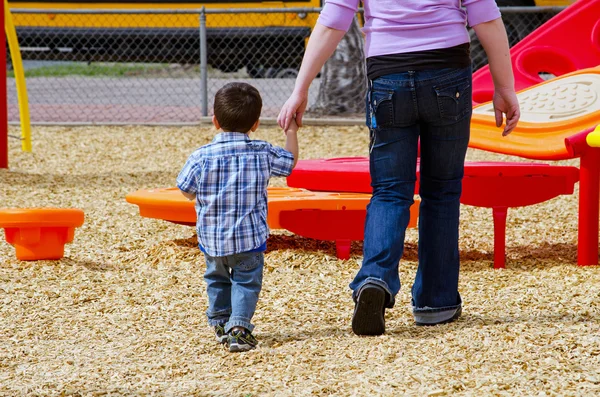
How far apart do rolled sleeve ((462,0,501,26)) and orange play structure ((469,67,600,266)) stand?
1.13m

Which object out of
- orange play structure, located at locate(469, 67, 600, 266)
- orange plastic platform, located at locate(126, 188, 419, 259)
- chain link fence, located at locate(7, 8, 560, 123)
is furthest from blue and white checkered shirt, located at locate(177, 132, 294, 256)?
chain link fence, located at locate(7, 8, 560, 123)

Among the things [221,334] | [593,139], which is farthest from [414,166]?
[593,139]

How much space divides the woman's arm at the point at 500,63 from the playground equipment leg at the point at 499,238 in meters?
1.22

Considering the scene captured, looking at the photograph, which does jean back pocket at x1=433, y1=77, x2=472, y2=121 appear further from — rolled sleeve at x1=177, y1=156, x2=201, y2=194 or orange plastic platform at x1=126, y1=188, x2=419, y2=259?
orange plastic platform at x1=126, y1=188, x2=419, y2=259

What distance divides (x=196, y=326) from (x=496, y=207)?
1.56 meters

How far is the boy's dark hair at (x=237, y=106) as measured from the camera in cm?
283

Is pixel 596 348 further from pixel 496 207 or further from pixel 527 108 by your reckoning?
pixel 527 108

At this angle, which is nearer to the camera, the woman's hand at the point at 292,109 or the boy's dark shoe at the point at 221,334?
the woman's hand at the point at 292,109

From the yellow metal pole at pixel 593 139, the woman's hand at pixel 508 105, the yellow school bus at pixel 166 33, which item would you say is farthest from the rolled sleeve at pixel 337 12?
the yellow school bus at pixel 166 33

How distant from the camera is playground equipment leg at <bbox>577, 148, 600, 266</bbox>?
154 inches

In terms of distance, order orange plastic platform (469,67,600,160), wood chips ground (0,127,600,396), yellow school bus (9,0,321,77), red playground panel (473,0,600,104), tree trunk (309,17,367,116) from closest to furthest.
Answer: wood chips ground (0,127,600,396) → orange plastic platform (469,67,600,160) → red playground panel (473,0,600,104) → tree trunk (309,17,367,116) → yellow school bus (9,0,321,77)

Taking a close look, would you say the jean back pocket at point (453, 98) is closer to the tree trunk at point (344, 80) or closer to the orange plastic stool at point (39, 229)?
the orange plastic stool at point (39, 229)

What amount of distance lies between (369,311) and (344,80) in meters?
7.20

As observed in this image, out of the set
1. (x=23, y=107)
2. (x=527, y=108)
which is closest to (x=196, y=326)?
(x=527, y=108)
